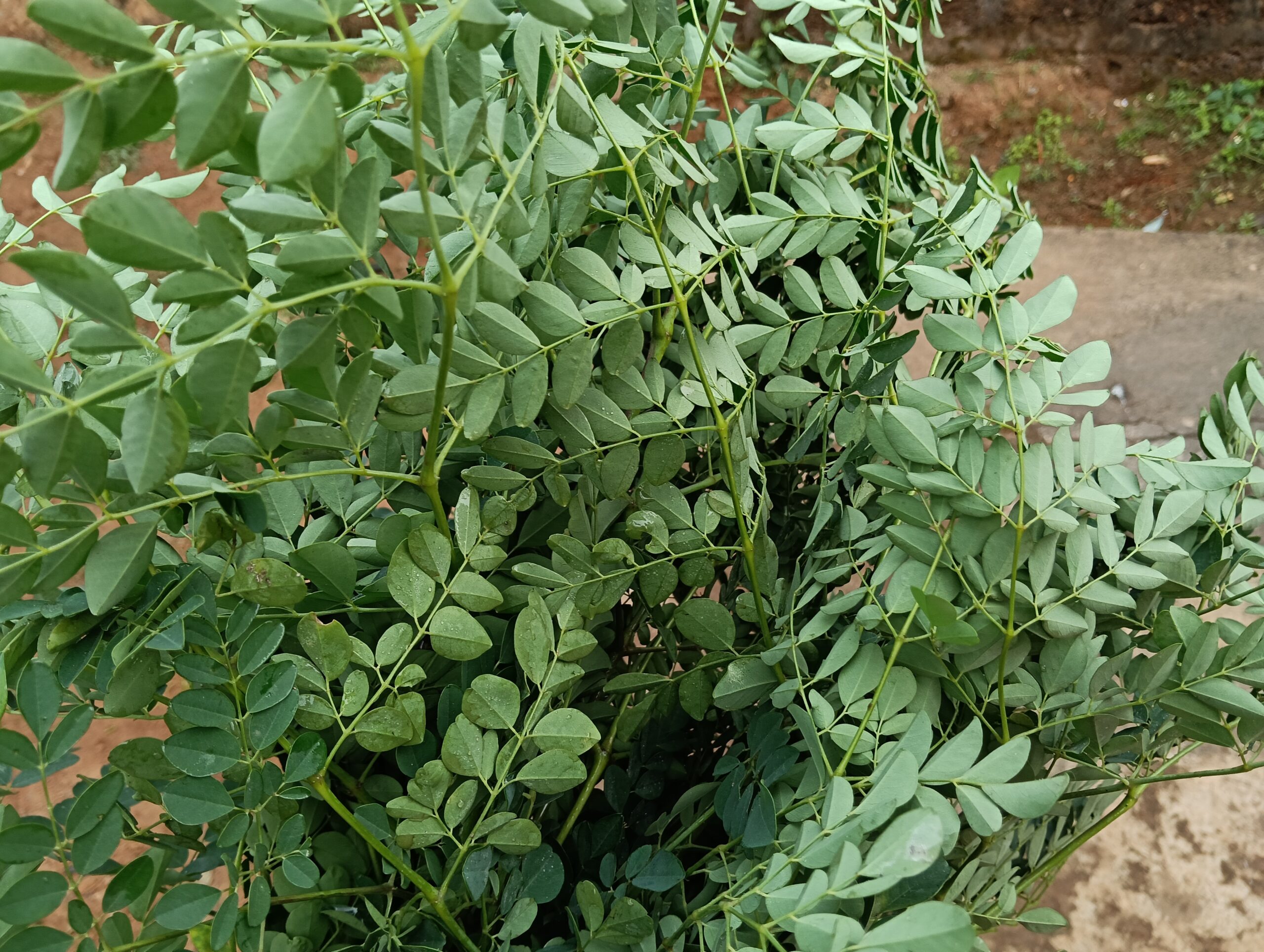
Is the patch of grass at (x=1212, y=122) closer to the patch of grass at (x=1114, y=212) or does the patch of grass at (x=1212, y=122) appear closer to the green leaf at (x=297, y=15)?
the patch of grass at (x=1114, y=212)

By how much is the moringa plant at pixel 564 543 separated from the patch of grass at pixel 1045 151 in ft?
5.38

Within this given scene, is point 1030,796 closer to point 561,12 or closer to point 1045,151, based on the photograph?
point 561,12

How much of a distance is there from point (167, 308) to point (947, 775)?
384mm

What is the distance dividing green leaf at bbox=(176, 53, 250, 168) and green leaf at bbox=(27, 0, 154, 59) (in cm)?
2

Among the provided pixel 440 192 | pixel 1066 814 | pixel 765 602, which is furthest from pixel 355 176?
pixel 1066 814

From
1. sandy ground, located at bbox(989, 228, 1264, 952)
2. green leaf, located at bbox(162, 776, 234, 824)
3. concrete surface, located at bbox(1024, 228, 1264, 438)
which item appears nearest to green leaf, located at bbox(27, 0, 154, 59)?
green leaf, located at bbox(162, 776, 234, 824)

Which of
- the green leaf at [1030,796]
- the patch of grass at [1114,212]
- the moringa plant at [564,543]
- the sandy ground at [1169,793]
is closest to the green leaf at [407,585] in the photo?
the moringa plant at [564,543]

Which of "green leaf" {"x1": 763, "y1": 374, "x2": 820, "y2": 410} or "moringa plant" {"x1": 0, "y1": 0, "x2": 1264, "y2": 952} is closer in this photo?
"moringa plant" {"x1": 0, "y1": 0, "x2": 1264, "y2": 952}

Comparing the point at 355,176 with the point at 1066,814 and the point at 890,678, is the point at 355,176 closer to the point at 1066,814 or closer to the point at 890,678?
the point at 890,678

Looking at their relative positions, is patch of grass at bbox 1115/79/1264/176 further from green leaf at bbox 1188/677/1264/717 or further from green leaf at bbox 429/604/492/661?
green leaf at bbox 429/604/492/661

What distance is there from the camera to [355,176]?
24 centimetres

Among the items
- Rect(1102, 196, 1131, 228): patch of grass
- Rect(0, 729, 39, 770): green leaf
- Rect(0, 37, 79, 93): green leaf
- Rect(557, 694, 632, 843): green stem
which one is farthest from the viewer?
Rect(1102, 196, 1131, 228): patch of grass

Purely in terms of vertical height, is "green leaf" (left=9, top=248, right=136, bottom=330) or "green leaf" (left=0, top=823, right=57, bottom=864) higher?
"green leaf" (left=9, top=248, right=136, bottom=330)

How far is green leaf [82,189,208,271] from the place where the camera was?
21cm
